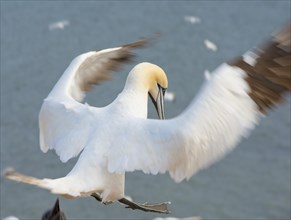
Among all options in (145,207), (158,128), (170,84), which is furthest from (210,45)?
Result: (158,128)

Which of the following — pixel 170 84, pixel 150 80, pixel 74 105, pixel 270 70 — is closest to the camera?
pixel 270 70

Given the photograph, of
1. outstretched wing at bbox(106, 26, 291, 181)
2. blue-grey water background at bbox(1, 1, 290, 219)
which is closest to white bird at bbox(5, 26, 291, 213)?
outstretched wing at bbox(106, 26, 291, 181)

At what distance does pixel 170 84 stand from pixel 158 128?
1710 millimetres

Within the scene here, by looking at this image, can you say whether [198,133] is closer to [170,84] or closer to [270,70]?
[270,70]

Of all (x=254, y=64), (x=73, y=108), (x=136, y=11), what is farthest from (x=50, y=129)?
(x=136, y=11)

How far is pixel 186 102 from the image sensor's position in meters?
3.41

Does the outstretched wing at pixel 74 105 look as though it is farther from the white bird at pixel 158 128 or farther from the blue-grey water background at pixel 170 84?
the blue-grey water background at pixel 170 84

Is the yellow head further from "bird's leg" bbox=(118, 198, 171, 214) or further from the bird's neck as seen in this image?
"bird's leg" bbox=(118, 198, 171, 214)

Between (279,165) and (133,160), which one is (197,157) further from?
(279,165)

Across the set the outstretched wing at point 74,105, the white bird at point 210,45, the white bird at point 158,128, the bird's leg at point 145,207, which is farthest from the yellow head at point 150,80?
the white bird at point 210,45

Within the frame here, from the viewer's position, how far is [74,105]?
204 centimetres

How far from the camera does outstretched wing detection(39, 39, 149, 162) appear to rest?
6.47 ft

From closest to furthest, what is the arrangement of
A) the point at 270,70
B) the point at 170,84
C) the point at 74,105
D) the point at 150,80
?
the point at 270,70, the point at 74,105, the point at 150,80, the point at 170,84

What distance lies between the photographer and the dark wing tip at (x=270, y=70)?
1714 mm
